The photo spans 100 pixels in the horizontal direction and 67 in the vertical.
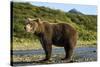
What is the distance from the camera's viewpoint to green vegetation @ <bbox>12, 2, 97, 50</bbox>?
241 centimetres

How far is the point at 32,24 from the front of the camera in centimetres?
252

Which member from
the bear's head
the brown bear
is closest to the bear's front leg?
the brown bear

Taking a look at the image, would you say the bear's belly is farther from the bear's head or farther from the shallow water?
the bear's head

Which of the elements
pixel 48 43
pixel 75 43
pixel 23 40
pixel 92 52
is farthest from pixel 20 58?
pixel 92 52

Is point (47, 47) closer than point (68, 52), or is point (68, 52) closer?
point (47, 47)

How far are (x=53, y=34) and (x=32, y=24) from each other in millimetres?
271

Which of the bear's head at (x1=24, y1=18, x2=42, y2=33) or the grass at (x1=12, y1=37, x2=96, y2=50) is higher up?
the bear's head at (x1=24, y1=18, x2=42, y2=33)

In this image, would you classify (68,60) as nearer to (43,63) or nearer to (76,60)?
(76,60)

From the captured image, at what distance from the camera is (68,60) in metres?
2.68

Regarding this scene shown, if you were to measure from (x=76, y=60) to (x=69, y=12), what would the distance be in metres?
0.56

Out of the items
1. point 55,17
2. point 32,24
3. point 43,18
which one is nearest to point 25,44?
point 32,24

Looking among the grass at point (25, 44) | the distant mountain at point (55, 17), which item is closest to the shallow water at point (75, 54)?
the grass at point (25, 44)

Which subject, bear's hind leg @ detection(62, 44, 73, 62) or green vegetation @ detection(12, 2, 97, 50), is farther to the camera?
bear's hind leg @ detection(62, 44, 73, 62)

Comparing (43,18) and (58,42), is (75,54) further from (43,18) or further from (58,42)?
(43,18)
